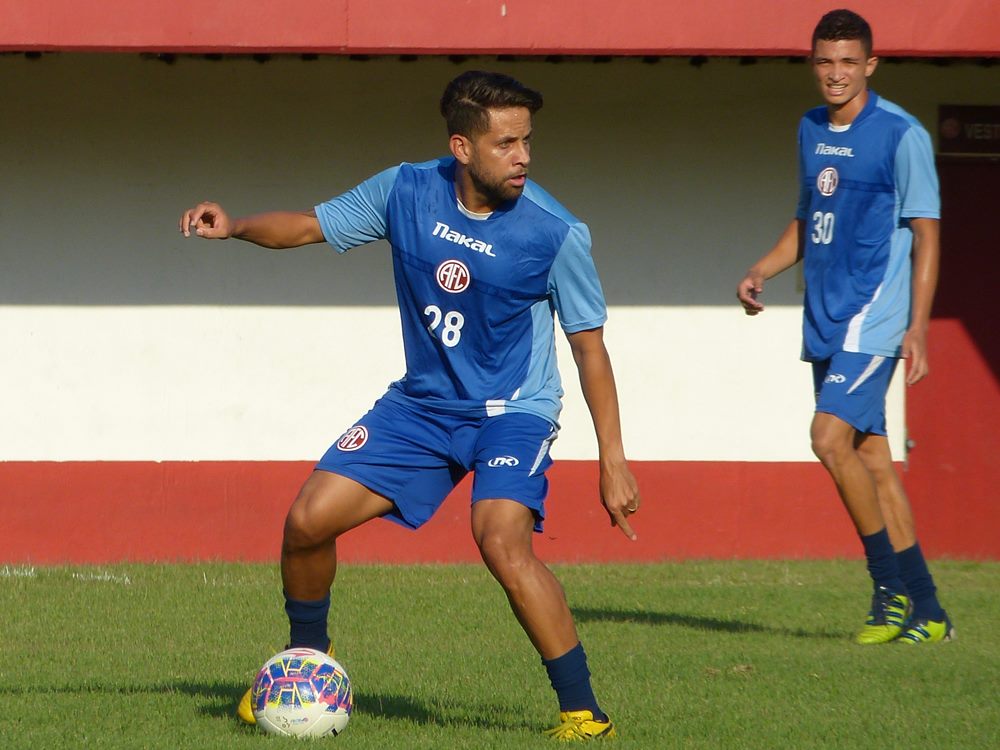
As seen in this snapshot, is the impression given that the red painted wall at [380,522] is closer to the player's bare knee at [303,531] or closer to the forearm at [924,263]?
the forearm at [924,263]

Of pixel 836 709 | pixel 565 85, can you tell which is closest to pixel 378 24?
pixel 565 85

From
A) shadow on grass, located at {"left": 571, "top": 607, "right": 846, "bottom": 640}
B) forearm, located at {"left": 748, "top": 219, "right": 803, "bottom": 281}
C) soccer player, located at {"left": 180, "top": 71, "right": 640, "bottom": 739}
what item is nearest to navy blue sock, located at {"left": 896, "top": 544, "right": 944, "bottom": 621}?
shadow on grass, located at {"left": 571, "top": 607, "right": 846, "bottom": 640}

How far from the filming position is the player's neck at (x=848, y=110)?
704 cm

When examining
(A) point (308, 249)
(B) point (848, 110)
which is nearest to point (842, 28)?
(B) point (848, 110)

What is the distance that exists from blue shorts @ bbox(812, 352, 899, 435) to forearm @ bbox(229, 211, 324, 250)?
2528mm

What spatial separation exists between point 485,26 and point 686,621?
10.8 feet

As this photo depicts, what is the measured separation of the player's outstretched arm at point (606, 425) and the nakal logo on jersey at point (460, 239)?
15.5 inches

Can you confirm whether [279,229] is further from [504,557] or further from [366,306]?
[366,306]

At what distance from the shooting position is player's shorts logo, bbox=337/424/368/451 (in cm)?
542

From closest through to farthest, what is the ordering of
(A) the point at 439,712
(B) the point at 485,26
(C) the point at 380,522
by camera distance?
(A) the point at 439,712 → (B) the point at 485,26 → (C) the point at 380,522

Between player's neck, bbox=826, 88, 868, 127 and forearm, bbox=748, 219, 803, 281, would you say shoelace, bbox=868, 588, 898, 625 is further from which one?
player's neck, bbox=826, 88, 868, 127

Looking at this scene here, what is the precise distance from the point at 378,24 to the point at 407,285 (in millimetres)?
3598

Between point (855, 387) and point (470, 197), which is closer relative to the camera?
point (470, 197)

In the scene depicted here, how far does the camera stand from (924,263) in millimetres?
6852
